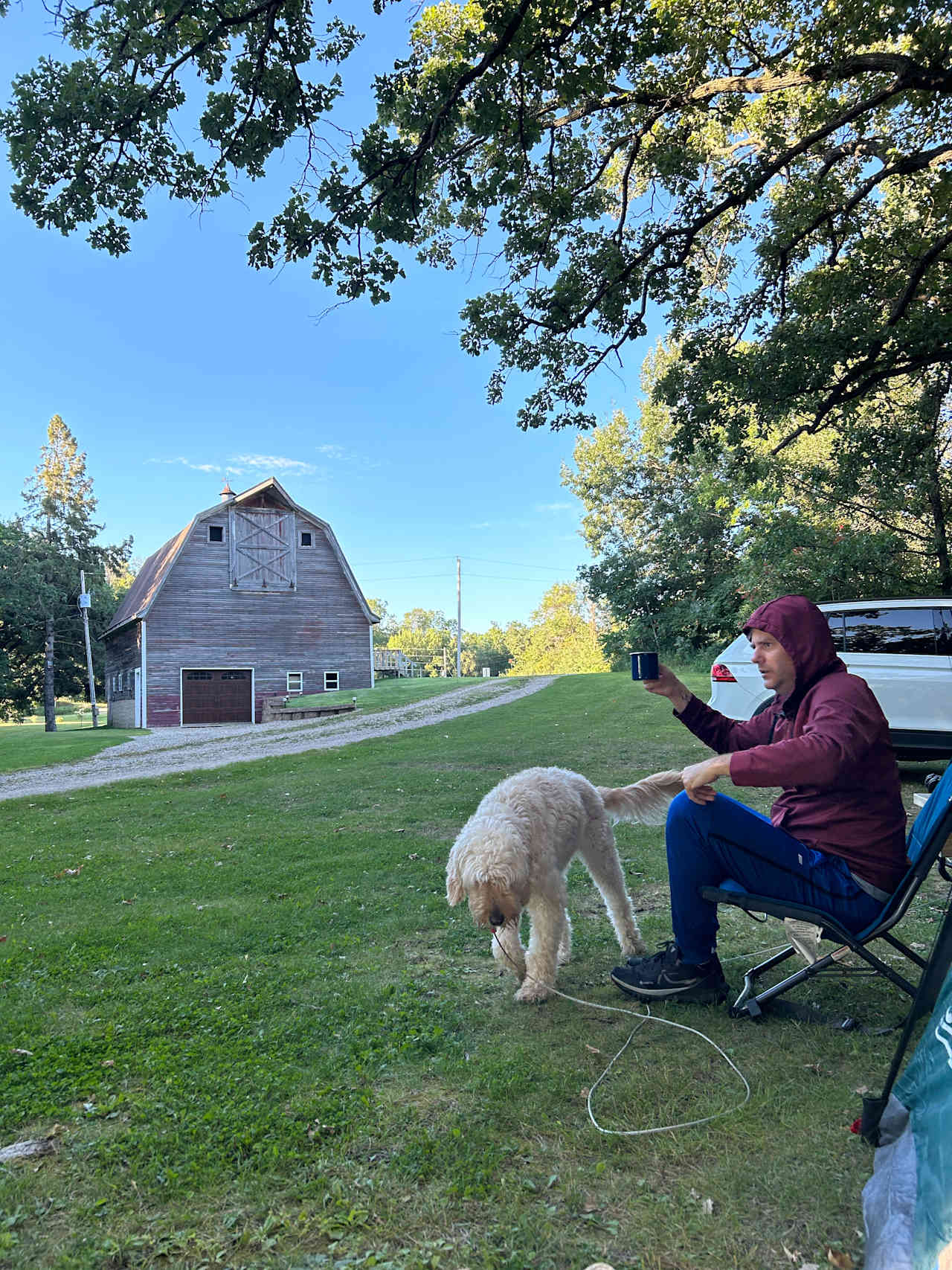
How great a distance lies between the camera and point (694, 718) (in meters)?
3.77

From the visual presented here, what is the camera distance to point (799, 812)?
318 cm

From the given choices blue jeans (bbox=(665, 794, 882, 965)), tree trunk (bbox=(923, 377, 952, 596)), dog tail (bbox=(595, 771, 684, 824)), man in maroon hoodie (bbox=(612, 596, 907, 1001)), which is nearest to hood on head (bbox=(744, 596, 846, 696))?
man in maroon hoodie (bbox=(612, 596, 907, 1001))

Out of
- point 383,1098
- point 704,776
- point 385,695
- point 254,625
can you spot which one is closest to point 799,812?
point 704,776

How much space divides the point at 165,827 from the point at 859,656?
8837mm

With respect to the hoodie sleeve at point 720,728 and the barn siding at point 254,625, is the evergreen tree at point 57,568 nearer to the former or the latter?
the barn siding at point 254,625

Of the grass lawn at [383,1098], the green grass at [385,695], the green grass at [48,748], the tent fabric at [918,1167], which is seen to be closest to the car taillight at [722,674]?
the grass lawn at [383,1098]

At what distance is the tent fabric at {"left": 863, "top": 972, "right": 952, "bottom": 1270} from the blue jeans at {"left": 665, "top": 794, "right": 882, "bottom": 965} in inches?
31.5

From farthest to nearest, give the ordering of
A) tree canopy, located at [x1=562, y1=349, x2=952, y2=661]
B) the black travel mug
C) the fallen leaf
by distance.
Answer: tree canopy, located at [x1=562, y1=349, x2=952, y2=661]
the black travel mug
the fallen leaf

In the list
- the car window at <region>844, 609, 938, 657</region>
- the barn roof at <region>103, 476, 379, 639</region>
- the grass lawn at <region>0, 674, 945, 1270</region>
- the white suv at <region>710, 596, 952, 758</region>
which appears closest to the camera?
the grass lawn at <region>0, 674, 945, 1270</region>

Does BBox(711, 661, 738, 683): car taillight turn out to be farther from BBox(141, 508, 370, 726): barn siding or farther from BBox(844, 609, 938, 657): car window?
BBox(141, 508, 370, 726): barn siding

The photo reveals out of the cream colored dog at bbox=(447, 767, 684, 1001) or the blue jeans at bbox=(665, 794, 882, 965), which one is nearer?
the blue jeans at bbox=(665, 794, 882, 965)

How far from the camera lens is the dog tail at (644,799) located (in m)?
4.18

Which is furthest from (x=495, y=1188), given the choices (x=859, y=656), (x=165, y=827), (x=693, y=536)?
(x=693, y=536)

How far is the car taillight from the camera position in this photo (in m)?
9.80
